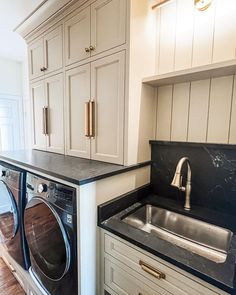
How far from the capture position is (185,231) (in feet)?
4.05

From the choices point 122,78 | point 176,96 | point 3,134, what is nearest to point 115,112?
point 122,78

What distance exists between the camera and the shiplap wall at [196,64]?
1114 mm

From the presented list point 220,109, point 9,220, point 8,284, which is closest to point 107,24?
point 220,109

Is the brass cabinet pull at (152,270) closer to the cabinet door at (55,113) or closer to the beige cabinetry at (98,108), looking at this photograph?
the beige cabinetry at (98,108)

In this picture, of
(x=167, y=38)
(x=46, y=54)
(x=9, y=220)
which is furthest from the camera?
(x=46, y=54)

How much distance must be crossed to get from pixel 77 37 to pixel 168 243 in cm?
161

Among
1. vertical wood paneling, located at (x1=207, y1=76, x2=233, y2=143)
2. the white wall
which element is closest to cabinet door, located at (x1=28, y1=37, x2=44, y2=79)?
the white wall

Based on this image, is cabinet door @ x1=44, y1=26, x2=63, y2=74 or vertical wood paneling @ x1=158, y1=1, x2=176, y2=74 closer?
vertical wood paneling @ x1=158, y1=1, x2=176, y2=74

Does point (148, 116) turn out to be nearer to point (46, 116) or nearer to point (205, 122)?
point (205, 122)

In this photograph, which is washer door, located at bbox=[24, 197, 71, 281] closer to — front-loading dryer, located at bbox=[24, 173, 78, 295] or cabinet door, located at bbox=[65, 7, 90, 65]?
front-loading dryer, located at bbox=[24, 173, 78, 295]

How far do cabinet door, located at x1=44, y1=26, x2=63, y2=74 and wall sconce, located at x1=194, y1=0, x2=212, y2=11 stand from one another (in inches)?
45.0

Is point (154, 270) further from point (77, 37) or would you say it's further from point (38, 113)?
point (38, 113)

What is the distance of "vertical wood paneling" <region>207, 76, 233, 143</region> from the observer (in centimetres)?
114

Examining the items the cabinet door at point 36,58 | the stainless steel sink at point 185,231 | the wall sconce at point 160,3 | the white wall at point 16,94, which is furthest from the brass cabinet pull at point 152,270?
the white wall at point 16,94
